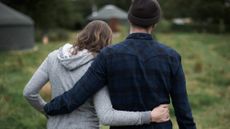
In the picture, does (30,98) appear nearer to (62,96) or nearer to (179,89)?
(62,96)

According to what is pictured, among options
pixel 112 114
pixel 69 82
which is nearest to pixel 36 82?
pixel 69 82

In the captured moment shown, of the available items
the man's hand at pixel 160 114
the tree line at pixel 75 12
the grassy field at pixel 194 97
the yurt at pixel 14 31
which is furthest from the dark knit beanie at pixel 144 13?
the tree line at pixel 75 12

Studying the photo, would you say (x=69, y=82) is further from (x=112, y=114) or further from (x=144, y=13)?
(x=144, y=13)

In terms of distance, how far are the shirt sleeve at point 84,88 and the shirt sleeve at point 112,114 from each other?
56mm

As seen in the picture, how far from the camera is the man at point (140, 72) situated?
3248 millimetres

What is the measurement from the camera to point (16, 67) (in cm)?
1681

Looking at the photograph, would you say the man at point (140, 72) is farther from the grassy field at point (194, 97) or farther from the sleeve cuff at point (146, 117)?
the grassy field at point (194, 97)

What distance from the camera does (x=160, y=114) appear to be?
10.7 feet

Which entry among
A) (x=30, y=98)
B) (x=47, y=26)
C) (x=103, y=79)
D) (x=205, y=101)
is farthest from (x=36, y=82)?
(x=47, y=26)

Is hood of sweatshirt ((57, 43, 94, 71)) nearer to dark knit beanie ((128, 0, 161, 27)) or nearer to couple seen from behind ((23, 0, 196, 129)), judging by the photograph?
couple seen from behind ((23, 0, 196, 129))

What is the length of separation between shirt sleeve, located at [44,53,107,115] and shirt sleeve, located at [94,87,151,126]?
0.18 ft

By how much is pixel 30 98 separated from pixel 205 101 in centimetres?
818

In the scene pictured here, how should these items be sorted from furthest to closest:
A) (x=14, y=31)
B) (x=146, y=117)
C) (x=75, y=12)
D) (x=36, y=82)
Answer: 1. (x=75, y=12)
2. (x=14, y=31)
3. (x=36, y=82)
4. (x=146, y=117)

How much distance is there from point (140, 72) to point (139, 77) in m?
0.03
